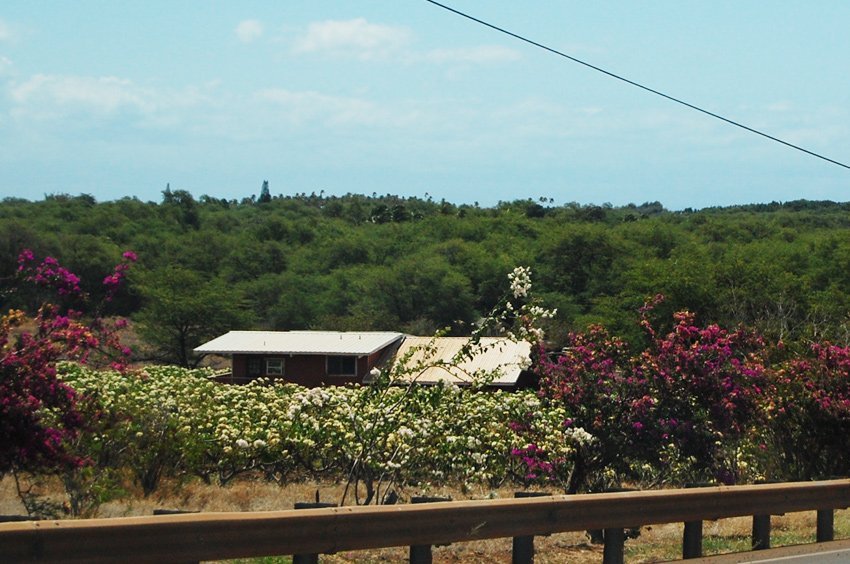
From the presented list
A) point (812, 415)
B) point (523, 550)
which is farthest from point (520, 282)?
point (812, 415)

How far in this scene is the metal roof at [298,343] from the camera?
50.5 metres

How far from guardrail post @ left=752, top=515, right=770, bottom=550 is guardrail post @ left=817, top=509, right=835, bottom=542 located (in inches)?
35.5

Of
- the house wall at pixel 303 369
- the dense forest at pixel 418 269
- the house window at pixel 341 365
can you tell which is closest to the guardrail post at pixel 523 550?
the dense forest at pixel 418 269

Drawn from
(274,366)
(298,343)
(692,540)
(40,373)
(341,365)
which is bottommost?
(274,366)

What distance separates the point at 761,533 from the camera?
32.2ft

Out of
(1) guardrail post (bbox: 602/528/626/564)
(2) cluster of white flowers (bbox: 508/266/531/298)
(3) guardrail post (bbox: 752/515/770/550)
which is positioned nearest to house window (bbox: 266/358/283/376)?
(2) cluster of white flowers (bbox: 508/266/531/298)

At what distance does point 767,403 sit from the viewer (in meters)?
15.6

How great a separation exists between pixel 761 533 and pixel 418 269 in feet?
269

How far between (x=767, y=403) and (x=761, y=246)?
78.0 meters

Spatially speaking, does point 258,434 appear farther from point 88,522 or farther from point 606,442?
point 88,522

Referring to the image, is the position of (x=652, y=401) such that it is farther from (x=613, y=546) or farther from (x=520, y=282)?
(x=613, y=546)

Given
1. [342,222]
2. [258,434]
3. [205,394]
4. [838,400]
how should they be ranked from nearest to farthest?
[838,400] < [258,434] < [205,394] < [342,222]

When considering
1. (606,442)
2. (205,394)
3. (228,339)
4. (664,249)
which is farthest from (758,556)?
(664,249)

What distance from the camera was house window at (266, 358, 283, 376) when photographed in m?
51.7
